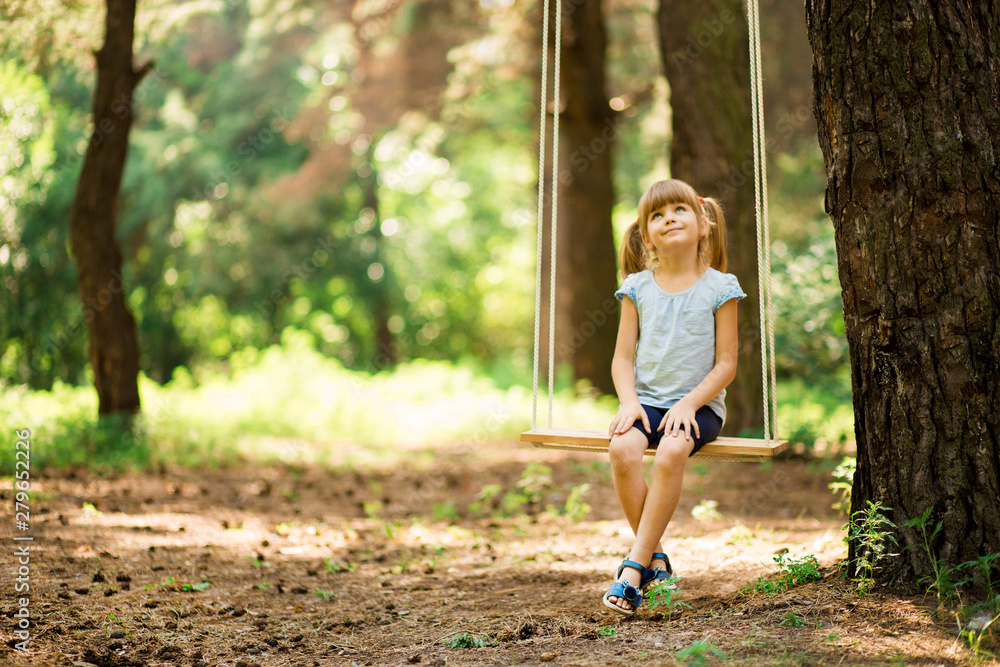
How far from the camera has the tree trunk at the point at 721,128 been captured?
602 centimetres

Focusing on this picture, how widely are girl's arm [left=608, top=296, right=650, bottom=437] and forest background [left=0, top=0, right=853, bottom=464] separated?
3.68 meters

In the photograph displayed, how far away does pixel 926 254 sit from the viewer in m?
2.52

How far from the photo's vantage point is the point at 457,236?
2267 centimetres

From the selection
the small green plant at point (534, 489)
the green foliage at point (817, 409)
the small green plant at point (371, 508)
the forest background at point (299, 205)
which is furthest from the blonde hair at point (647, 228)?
the forest background at point (299, 205)

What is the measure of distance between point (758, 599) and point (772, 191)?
963 centimetres

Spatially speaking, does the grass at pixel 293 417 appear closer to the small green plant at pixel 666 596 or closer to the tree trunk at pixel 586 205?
the tree trunk at pixel 586 205

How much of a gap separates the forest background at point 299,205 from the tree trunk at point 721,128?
0.18m

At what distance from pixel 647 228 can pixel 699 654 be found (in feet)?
5.40

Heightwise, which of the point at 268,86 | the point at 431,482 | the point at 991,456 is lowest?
the point at 431,482

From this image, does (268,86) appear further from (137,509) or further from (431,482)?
(137,509)

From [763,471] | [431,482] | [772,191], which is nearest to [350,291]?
[772,191]

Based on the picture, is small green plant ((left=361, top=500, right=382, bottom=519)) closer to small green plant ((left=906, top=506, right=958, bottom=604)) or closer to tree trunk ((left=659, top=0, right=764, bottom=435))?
tree trunk ((left=659, top=0, right=764, bottom=435))

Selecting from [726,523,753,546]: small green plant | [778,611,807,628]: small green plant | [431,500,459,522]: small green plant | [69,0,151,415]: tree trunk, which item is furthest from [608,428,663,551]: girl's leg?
[69,0,151,415]: tree trunk

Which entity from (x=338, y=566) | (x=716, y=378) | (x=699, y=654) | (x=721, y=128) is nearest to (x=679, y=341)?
(x=716, y=378)
